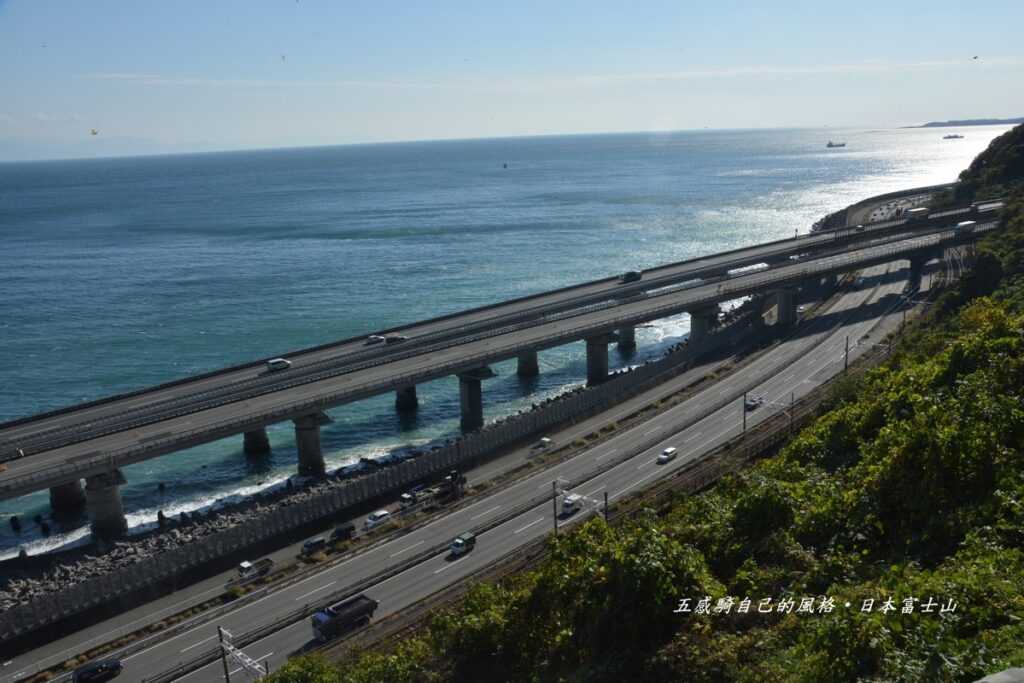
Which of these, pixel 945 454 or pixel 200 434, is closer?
pixel 945 454

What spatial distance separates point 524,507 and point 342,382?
787 inches

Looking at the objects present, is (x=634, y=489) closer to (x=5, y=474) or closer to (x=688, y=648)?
(x=688, y=648)

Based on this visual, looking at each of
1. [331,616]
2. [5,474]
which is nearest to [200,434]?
[5,474]

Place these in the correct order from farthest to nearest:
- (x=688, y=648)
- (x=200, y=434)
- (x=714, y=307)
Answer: (x=714, y=307), (x=200, y=434), (x=688, y=648)

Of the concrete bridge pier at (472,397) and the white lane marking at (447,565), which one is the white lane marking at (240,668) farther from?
the concrete bridge pier at (472,397)

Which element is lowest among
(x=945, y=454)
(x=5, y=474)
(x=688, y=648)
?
(x=5, y=474)

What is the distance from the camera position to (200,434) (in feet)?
149

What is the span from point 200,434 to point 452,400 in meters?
25.5

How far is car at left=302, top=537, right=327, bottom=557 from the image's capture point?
37.3 m

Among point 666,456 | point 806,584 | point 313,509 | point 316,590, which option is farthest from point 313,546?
point 806,584

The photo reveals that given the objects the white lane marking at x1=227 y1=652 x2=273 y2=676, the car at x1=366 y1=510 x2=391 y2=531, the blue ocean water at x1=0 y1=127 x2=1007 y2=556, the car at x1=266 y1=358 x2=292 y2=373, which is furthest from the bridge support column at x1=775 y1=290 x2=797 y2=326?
the white lane marking at x1=227 y1=652 x2=273 y2=676

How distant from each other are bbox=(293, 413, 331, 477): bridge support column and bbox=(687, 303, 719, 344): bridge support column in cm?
3753

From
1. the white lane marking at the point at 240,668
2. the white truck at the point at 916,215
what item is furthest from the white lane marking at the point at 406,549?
the white truck at the point at 916,215

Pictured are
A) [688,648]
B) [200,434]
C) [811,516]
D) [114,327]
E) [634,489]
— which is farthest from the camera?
[114,327]
